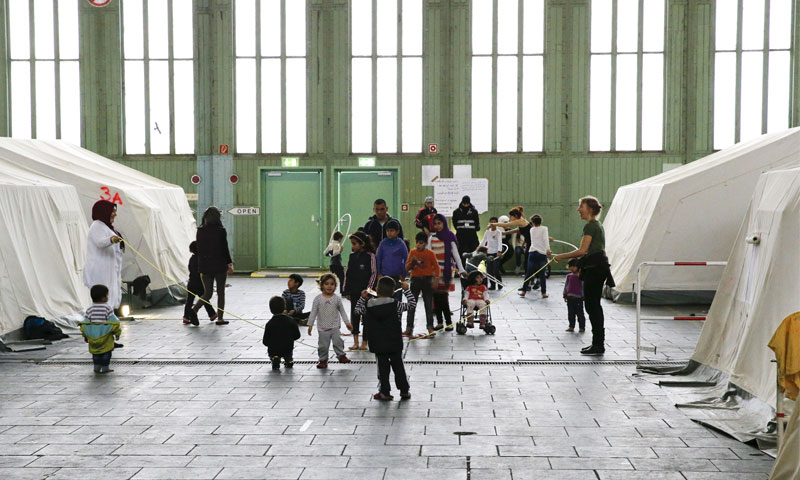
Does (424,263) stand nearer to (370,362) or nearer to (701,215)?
(370,362)

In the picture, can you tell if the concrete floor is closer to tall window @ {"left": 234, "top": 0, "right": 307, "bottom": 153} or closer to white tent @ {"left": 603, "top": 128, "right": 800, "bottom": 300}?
white tent @ {"left": 603, "top": 128, "right": 800, "bottom": 300}

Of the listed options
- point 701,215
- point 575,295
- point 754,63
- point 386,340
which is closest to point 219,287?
point 575,295

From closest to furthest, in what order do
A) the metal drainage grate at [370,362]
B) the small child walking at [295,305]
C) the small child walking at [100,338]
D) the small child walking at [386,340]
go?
the small child walking at [386,340], the small child walking at [100,338], the metal drainage grate at [370,362], the small child walking at [295,305]

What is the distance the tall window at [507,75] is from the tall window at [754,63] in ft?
14.8

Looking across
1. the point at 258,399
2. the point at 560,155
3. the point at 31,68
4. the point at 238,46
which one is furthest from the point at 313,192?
the point at 258,399

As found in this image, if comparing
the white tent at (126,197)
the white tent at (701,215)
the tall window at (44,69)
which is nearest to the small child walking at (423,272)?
the white tent at (701,215)

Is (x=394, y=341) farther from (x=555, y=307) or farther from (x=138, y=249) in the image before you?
(x=138, y=249)

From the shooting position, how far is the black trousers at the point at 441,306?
13.5 meters

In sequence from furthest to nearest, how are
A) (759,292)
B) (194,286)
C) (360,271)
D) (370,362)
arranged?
(194,286)
(360,271)
(370,362)
(759,292)

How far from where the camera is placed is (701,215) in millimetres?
16328

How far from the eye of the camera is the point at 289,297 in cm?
1386

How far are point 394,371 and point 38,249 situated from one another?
7.07m

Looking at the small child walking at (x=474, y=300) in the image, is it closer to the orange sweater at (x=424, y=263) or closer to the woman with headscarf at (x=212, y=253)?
the orange sweater at (x=424, y=263)

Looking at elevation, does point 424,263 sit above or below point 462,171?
below
